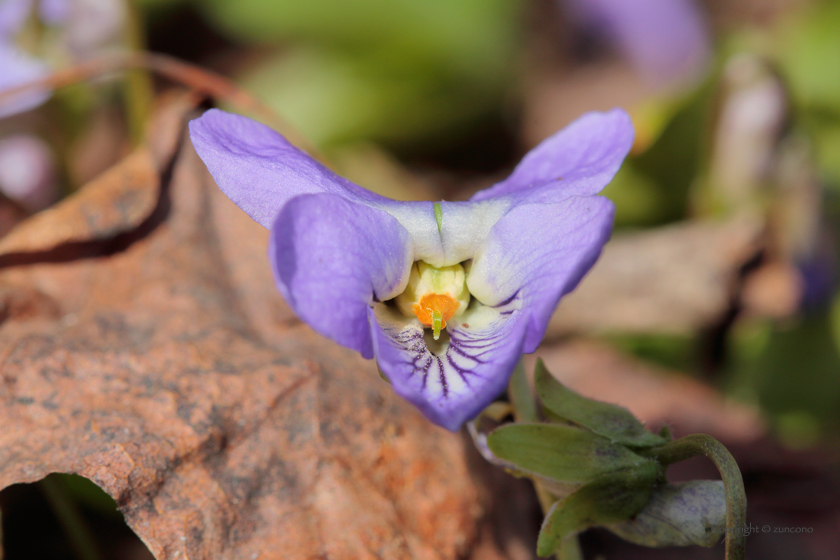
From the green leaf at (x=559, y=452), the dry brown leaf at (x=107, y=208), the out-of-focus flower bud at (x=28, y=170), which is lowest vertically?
the out-of-focus flower bud at (x=28, y=170)

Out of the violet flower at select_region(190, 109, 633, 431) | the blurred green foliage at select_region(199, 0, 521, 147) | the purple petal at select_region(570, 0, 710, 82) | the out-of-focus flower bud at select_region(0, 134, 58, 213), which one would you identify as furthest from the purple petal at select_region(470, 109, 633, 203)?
the purple petal at select_region(570, 0, 710, 82)

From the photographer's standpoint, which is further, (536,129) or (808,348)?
(536,129)

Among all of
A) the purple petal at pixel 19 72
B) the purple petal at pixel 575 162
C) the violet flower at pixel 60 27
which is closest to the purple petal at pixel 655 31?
the violet flower at pixel 60 27

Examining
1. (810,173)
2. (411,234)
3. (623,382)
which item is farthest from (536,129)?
(411,234)

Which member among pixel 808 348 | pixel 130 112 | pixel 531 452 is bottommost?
pixel 130 112

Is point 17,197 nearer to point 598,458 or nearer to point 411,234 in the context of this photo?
point 411,234

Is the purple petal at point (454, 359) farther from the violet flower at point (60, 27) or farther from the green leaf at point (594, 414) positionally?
the violet flower at point (60, 27)

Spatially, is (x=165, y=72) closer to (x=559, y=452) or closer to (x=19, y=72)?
(x=19, y=72)
